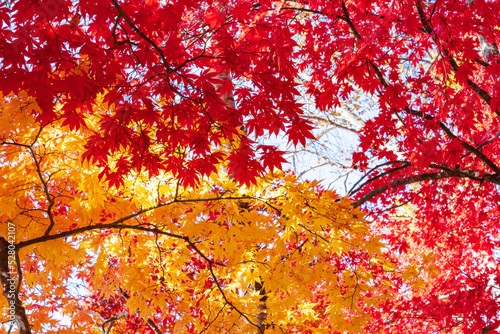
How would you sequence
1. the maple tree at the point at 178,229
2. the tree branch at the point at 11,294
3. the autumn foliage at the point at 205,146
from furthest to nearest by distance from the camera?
the maple tree at the point at 178,229, the tree branch at the point at 11,294, the autumn foliage at the point at 205,146

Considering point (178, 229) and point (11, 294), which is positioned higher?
point (178, 229)

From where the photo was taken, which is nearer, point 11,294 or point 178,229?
point 11,294

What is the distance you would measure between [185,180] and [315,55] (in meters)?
2.61

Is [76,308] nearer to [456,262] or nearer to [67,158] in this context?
[67,158]

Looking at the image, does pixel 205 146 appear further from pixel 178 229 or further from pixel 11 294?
pixel 11 294

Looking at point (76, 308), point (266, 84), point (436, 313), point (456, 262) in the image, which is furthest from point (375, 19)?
point (456, 262)

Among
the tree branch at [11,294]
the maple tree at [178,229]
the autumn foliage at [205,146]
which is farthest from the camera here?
the maple tree at [178,229]

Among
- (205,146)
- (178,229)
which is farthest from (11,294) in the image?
(205,146)

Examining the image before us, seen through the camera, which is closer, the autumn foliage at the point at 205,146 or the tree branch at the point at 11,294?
the autumn foliage at the point at 205,146

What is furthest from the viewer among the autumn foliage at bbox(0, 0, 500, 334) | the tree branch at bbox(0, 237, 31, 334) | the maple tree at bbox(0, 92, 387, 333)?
the maple tree at bbox(0, 92, 387, 333)

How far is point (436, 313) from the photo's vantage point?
6.20 m

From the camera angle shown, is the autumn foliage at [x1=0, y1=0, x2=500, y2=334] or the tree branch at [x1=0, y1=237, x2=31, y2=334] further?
the tree branch at [x1=0, y1=237, x2=31, y2=334]

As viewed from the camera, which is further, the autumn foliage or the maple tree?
the maple tree

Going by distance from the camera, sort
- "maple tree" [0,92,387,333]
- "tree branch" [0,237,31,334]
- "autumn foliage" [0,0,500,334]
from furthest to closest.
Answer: "maple tree" [0,92,387,333] < "tree branch" [0,237,31,334] < "autumn foliage" [0,0,500,334]
